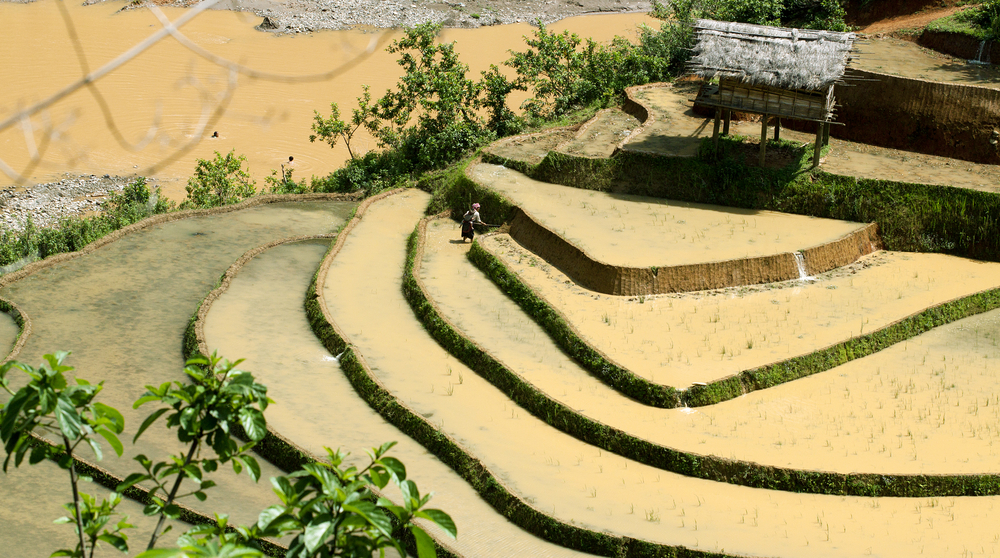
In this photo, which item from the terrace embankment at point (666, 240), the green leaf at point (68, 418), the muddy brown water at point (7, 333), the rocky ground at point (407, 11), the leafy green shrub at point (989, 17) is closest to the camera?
the green leaf at point (68, 418)

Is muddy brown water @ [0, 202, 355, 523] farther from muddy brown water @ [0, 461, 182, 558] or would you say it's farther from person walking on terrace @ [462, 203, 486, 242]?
person walking on terrace @ [462, 203, 486, 242]

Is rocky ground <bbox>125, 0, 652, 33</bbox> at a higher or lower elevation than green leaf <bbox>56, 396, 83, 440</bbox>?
higher

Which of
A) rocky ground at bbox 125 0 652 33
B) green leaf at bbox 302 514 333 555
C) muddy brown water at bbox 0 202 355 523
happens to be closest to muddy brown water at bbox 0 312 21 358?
muddy brown water at bbox 0 202 355 523

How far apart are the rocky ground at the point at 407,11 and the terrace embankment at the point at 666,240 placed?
63.8ft

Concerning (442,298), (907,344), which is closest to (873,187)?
(907,344)

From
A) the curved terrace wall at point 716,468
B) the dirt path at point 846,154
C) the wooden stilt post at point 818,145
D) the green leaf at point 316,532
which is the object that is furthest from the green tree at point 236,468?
the dirt path at point 846,154

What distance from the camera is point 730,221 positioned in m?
21.8

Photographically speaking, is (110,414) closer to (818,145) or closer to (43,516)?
(43,516)

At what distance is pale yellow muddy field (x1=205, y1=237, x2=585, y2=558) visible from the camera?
13.6 meters

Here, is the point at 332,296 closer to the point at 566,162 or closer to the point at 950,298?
the point at 566,162

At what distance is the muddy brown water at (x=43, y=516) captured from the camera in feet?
43.8

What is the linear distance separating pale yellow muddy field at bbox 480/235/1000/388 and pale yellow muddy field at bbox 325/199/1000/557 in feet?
7.09

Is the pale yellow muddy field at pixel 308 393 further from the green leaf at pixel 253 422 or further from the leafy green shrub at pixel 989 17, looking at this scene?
the leafy green shrub at pixel 989 17

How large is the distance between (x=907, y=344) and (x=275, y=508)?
50.3 ft
